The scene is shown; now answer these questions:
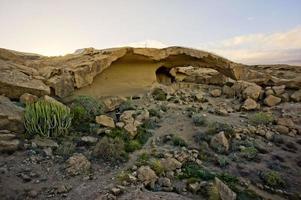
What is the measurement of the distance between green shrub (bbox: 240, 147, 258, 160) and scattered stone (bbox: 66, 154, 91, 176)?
4.68 metres

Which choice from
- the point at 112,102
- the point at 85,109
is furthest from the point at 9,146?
the point at 112,102

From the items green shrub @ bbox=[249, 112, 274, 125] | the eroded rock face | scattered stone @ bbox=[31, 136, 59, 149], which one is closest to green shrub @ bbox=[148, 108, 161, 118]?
the eroded rock face

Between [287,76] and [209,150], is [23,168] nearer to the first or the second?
[209,150]

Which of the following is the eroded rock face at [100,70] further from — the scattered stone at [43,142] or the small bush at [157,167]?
the small bush at [157,167]

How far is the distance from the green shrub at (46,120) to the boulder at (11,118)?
190mm

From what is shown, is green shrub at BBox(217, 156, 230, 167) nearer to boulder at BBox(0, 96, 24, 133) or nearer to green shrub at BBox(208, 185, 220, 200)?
green shrub at BBox(208, 185, 220, 200)

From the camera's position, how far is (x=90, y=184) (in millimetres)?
6512

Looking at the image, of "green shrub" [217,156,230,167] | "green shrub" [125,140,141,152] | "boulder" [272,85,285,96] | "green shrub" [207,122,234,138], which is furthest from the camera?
"boulder" [272,85,285,96]

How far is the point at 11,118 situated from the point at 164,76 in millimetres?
11319

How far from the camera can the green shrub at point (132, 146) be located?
28.1ft

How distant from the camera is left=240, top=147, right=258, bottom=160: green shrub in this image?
891cm

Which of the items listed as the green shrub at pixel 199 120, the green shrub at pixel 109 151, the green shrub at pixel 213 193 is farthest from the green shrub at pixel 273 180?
the green shrub at pixel 109 151

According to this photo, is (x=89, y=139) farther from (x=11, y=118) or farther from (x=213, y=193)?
(x=213, y=193)

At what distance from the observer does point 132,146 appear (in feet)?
28.4
